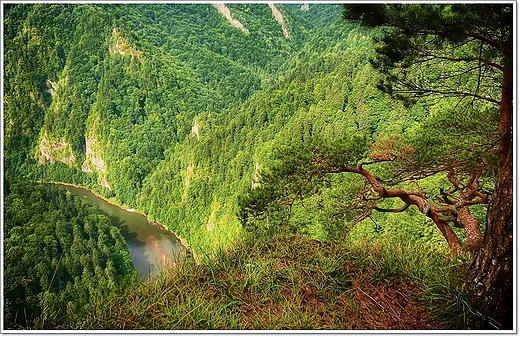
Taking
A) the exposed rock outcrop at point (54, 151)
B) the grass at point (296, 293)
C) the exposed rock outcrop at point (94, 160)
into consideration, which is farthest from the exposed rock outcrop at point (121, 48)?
the grass at point (296, 293)

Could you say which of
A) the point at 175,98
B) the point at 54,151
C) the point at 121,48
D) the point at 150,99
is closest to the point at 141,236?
the point at 54,151

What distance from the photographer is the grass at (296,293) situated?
271cm

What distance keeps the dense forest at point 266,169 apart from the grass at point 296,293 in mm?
14

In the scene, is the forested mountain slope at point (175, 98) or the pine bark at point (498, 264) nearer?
the pine bark at point (498, 264)

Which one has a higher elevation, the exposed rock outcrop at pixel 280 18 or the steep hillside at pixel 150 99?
the exposed rock outcrop at pixel 280 18

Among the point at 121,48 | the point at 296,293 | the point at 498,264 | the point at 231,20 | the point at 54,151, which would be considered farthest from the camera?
the point at 231,20

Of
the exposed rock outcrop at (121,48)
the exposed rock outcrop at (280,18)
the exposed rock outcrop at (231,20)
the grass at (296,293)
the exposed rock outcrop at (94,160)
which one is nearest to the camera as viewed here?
the grass at (296,293)

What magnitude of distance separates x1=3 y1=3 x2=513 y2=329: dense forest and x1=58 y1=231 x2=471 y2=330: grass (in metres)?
0.01

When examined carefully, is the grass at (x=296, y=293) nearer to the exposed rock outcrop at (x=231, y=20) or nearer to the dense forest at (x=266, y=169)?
the dense forest at (x=266, y=169)

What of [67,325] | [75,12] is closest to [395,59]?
[67,325]

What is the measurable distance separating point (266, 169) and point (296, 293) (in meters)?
2.03

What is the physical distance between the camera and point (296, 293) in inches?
115

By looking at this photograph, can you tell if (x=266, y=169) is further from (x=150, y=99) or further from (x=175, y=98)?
(x=150, y=99)

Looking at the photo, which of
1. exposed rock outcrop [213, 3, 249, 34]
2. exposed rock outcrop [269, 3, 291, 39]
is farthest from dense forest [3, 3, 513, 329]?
exposed rock outcrop [269, 3, 291, 39]
